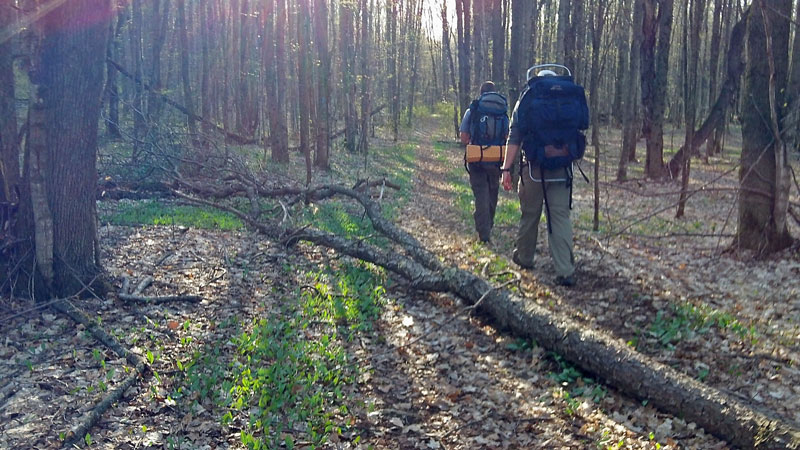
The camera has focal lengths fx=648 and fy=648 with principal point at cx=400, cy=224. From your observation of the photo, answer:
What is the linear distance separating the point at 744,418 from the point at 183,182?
37.7 feet

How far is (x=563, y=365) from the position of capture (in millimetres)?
5348

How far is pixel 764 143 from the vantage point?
8.24 metres

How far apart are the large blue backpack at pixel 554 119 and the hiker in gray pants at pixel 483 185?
211 cm

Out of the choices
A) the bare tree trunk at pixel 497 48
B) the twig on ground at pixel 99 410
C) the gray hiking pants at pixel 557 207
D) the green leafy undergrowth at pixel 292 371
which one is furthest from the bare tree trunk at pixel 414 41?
the twig on ground at pixel 99 410

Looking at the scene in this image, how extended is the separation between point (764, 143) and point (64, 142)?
810 centimetres

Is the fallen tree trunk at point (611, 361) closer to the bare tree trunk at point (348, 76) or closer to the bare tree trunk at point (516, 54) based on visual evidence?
the bare tree trunk at point (516, 54)

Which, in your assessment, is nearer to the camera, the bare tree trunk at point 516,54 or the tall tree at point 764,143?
the tall tree at point 764,143

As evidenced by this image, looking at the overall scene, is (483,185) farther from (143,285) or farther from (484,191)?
(143,285)

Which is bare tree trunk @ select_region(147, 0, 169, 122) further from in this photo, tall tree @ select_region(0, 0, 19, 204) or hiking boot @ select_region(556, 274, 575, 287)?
hiking boot @ select_region(556, 274, 575, 287)

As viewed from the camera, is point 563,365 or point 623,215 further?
A: point 623,215

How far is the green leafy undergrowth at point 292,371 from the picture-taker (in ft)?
14.8

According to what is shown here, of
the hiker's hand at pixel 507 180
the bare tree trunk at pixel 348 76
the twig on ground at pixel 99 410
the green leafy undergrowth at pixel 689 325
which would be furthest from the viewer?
the bare tree trunk at pixel 348 76

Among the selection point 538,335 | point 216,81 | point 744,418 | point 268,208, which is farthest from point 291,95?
point 744,418

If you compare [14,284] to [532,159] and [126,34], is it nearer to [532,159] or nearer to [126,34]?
[532,159]
